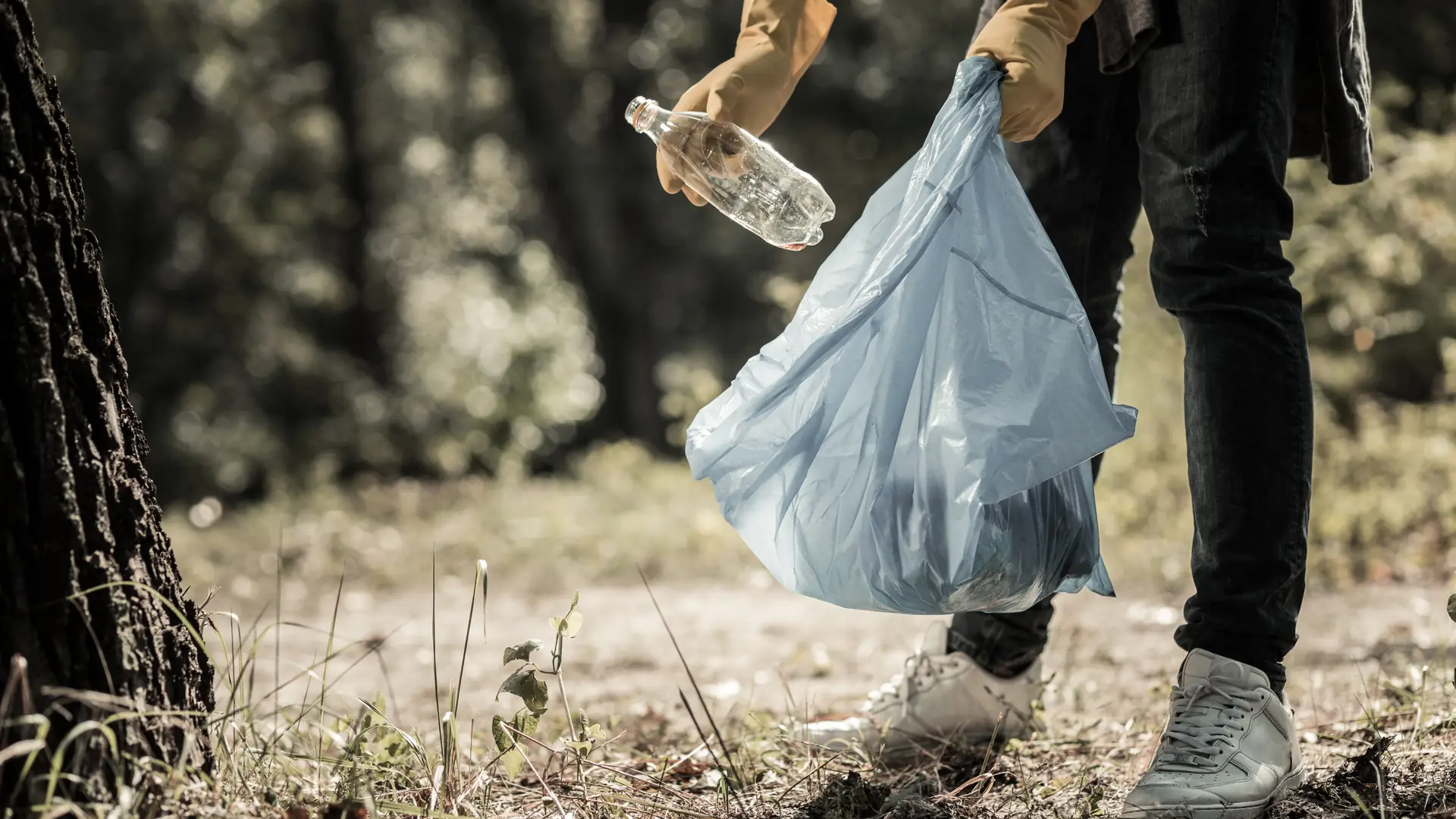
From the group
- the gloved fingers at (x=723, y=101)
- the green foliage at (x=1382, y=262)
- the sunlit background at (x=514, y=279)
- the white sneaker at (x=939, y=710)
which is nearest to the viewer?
the gloved fingers at (x=723, y=101)

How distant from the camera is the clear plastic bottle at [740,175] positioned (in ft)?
5.77

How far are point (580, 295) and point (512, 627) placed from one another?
7.83 meters

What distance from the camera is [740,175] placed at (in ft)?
6.00

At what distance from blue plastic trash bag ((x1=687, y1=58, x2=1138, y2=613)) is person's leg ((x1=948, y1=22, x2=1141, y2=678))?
0.32 metres

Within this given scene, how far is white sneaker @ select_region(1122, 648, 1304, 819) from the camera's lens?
4.87 feet

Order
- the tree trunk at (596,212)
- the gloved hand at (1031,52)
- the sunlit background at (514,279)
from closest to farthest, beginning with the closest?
the gloved hand at (1031,52) < the sunlit background at (514,279) < the tree trunk at (596,212)

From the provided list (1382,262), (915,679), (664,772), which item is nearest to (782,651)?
(915,679)

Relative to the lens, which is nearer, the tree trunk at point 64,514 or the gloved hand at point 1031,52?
the tree trunk at point 64,514

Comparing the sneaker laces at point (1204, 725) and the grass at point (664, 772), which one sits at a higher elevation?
the sneaker laces at point (1204, 725)

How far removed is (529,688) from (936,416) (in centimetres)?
63

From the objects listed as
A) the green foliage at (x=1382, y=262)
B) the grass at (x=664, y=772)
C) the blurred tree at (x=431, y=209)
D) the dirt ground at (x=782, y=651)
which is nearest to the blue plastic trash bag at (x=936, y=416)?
the grass at (x=664, y=772)

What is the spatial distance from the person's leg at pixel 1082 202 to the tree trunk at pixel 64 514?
1.24 metres

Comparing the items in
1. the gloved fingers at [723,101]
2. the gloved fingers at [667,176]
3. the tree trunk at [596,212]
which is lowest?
the gloved fingers at [667,176]

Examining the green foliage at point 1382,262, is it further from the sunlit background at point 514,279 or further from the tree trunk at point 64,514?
the tree trunk at point 64,514
